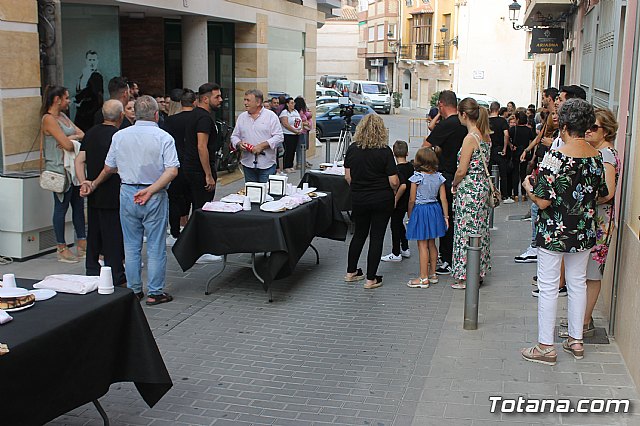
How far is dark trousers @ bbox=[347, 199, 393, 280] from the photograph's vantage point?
8.02 meters

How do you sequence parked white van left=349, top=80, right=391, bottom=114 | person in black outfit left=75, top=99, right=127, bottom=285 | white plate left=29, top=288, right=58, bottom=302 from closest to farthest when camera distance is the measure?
white plate left=29, top=288, right=58, bottom=302, person in black outfit left=75, top=99, right=127, bottom=285, parked white van left=349, top=80, right=391, bottom=114

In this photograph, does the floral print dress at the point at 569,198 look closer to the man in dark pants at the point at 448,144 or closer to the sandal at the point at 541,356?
the sandal at the point at 541,356

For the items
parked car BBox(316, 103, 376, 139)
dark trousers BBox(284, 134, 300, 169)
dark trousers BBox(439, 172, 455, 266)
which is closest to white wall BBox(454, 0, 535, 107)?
parked car BBox(316, 103, 376, 139)

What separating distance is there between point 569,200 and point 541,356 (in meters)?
1.27

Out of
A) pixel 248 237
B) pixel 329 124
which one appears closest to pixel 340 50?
pixel 329 124

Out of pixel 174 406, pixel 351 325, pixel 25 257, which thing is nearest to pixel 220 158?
pixel 25 257

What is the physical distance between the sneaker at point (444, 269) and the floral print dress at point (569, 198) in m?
3.30

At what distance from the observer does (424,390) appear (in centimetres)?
553

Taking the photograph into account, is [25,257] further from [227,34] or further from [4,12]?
[227,34]

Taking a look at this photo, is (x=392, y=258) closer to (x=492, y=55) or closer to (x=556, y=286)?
(x=556, y=286)

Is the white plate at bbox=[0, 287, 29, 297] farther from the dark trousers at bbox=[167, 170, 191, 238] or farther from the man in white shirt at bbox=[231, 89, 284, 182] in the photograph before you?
the man in white shirt at bbox=[231, 89, 284, 182]

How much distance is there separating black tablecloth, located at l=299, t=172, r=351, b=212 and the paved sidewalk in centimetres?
184

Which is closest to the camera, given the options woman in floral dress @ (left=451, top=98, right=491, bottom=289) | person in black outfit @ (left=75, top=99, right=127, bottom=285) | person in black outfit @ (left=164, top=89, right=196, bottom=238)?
person in black outfit @ (left=75, top=99, right=127, bottom=285)

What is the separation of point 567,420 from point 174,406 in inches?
103
